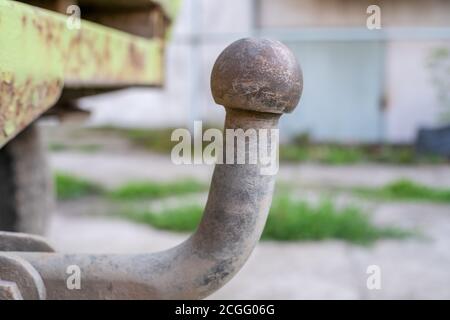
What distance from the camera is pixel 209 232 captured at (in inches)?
40.2

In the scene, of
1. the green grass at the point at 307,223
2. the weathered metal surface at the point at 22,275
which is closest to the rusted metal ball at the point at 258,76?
the weathered metal surface at the point at 22,275

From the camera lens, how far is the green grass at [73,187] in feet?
15.3

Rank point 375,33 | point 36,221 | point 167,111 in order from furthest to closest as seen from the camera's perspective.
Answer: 1. point 167,111
2. point 375,33
3. point 36,221

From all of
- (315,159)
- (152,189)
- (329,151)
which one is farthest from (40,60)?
(329,151)

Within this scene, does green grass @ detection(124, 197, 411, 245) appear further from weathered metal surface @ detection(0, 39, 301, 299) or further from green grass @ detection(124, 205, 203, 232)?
weathered metal surface @ detection(0, 39, 301, 299)

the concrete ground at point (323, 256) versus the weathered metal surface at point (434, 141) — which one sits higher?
the weathered metal surface at point (434, 141)

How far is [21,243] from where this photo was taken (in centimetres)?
110

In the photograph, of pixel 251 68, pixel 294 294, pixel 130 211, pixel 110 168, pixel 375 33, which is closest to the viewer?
pixel 251 68

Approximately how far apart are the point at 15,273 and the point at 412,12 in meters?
7.46

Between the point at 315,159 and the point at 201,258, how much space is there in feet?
18.7

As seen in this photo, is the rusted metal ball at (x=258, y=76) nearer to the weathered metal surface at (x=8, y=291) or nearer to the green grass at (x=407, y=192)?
the weathered metal surface at (x=8, y=291)

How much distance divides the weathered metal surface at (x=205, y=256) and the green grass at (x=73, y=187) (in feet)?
12.0
